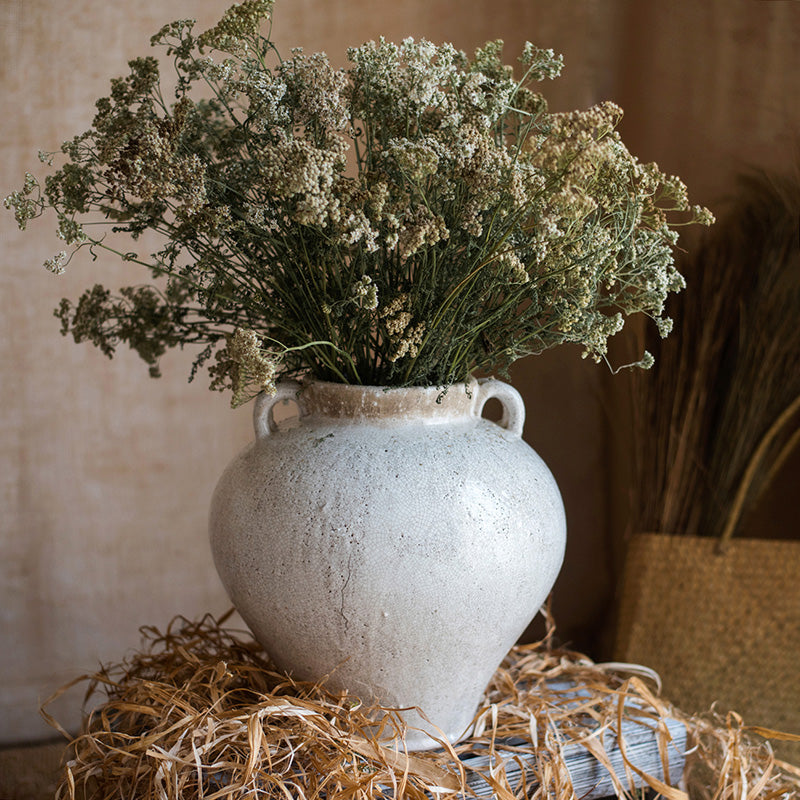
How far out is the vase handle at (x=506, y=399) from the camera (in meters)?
1.04

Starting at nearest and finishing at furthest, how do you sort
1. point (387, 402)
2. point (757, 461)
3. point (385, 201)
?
point (385, 201), point (387, 402), point (757, 461)

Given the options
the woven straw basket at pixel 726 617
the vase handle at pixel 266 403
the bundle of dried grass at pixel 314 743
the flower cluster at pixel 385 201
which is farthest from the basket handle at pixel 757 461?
the vase handle at pixel 266 403

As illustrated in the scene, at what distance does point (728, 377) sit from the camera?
5.21 ft

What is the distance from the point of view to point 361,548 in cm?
89

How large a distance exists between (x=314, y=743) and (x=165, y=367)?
1074mm

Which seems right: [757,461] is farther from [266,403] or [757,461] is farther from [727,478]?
[266,403]

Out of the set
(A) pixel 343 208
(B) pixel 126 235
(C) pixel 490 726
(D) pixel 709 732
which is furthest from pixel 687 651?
(B) pixel 126 235

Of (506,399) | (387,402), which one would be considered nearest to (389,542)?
(387,402)

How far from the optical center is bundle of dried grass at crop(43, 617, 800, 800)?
0.88 meters

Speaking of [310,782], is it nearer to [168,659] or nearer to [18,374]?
[168,659]

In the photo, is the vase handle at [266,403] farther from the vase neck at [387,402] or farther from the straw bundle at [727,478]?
the straw bundle at [727,478]

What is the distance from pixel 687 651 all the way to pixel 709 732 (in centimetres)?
→ 48

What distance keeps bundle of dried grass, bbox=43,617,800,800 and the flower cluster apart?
14.3 inches

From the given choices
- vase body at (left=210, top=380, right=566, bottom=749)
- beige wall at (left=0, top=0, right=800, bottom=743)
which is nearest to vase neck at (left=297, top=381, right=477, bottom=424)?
vase body at (left=210, top=380, right=566, bottom=749)
